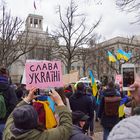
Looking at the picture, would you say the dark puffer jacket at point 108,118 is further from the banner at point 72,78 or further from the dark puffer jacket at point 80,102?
the banner at point 72,78

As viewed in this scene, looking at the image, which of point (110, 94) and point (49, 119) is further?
point (110, 94)

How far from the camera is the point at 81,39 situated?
2867 centimetres

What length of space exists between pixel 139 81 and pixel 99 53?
43355mm

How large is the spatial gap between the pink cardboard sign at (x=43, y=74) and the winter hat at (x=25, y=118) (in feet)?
4.37

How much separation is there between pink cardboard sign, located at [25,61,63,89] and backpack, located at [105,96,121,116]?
260 cm

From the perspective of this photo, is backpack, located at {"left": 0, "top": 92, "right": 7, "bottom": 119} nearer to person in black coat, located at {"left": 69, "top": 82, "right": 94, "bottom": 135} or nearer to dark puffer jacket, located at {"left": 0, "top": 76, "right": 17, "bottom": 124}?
dark puffer jacket, located at {"left": 0, "top": 76, "right": 17, "bottom": 124}

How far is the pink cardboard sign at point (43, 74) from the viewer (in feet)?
13.5

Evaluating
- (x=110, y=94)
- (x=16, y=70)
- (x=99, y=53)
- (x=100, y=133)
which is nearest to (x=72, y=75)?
(x=100, y=133)

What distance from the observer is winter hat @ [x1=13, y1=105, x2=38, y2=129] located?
2.71 meters

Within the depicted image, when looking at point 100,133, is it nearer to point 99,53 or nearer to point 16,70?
point 99,53

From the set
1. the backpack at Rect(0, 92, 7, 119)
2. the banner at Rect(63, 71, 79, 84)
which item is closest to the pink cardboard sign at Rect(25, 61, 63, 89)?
the backpack at Rect(0, 92, 7, 119)

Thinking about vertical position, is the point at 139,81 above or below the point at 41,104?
above

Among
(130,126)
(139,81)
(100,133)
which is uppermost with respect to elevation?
(139,81)

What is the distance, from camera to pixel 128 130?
5.07ft
